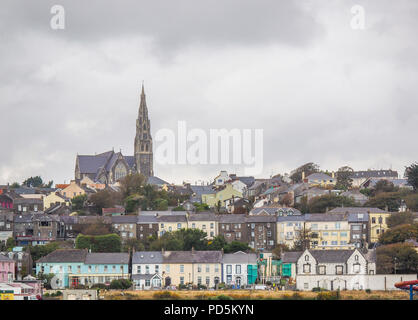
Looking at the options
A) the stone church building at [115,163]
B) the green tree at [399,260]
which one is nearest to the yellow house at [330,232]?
the green tree at [399,260]

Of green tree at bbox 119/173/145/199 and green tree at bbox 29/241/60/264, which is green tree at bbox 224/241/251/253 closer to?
green tree at bbox 29/241/60/264

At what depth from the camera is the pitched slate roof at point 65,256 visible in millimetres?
51469

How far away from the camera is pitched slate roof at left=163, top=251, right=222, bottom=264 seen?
50969mm

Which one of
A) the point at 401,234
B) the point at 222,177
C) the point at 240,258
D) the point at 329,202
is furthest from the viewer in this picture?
the point at 222,177

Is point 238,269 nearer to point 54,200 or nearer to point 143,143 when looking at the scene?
point 54,200

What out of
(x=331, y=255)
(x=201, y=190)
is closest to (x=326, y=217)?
(x=331, y=255)

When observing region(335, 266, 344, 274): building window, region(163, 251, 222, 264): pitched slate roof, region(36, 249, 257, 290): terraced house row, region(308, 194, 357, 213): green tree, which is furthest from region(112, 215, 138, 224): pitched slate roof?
region(335, 266, 344, 274): building window

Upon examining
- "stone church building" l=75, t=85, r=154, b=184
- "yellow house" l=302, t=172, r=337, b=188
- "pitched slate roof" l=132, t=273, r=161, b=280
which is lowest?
"pitched slate roof" l=132, t=273, r=161, b=280

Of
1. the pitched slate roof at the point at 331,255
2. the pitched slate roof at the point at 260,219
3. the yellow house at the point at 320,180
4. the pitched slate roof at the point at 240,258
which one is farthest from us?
the yellow house at the point at 320,180

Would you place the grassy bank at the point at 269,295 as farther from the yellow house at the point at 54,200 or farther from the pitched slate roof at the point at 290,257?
the yellow house at the point at 54,200

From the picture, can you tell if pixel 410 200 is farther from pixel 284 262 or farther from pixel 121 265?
pixel 121 265

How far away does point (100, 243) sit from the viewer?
56.6 m

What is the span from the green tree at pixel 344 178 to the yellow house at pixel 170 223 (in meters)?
24.8

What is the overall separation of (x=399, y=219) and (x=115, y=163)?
58630 mm
